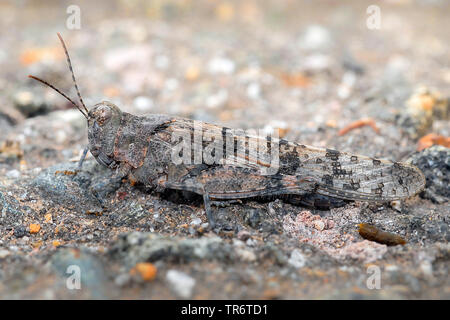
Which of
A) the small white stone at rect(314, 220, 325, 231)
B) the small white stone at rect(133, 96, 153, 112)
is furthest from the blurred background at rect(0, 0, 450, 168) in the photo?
the small white stone at rect(314, 220, 325, 231)

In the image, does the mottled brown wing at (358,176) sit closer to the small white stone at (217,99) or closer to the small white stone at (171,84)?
the small white stone at (217,99)

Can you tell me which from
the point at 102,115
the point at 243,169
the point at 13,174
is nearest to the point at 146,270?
the point at 243,169

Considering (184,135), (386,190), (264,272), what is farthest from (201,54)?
(264,272)

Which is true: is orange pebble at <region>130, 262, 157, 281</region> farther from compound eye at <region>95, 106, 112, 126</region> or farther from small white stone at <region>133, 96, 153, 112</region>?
small white stone at <region>133, 96, 153, 112</region>

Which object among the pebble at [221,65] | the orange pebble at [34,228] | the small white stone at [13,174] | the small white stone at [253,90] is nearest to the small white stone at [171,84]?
the pebble at [221,65]

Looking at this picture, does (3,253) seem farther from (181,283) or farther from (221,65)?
(221,65)

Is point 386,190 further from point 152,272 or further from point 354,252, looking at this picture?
point 152,272
